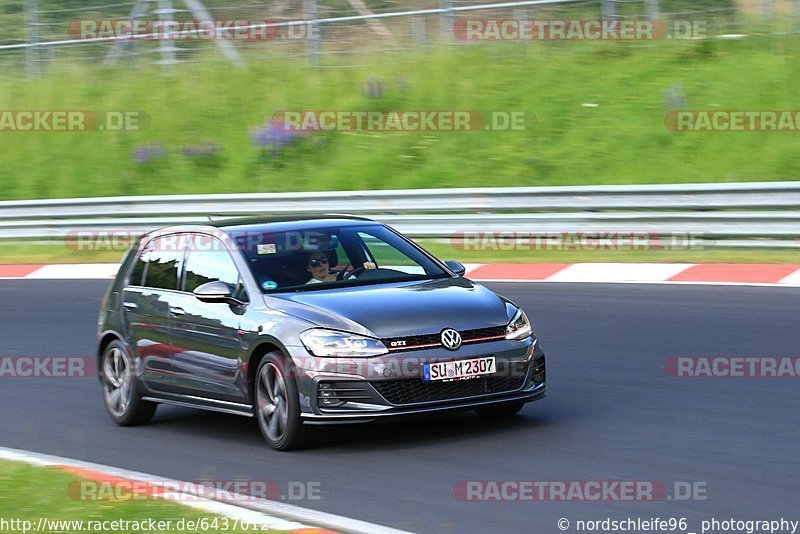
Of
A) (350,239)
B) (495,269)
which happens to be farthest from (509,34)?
(350,239)

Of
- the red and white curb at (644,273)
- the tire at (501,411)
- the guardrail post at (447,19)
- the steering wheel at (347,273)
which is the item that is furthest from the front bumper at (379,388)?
the guardrail post at (447,19)

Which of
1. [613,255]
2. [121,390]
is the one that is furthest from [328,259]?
[613,255]

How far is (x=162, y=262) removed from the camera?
31.7 ft

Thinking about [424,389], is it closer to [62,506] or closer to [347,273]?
[347,273]

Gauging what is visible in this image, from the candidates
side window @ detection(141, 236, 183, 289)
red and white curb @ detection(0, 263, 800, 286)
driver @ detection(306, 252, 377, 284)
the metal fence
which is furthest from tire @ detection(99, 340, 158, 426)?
the metal fence

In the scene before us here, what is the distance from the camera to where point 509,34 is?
23.1m

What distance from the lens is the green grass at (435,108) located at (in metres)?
19.4

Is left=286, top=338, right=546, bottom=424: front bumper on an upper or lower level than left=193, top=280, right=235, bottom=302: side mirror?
lower

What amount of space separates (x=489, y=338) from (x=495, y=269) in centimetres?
830

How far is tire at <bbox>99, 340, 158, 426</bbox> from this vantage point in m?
9.66

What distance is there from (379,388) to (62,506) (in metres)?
1.92

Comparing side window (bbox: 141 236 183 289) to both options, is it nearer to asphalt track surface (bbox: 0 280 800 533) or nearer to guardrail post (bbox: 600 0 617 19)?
asphalt track surface (bbox: 0 280 800 533)

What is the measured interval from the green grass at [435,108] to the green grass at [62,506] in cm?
1240

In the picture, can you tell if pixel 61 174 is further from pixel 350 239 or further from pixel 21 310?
pixel 350 239
